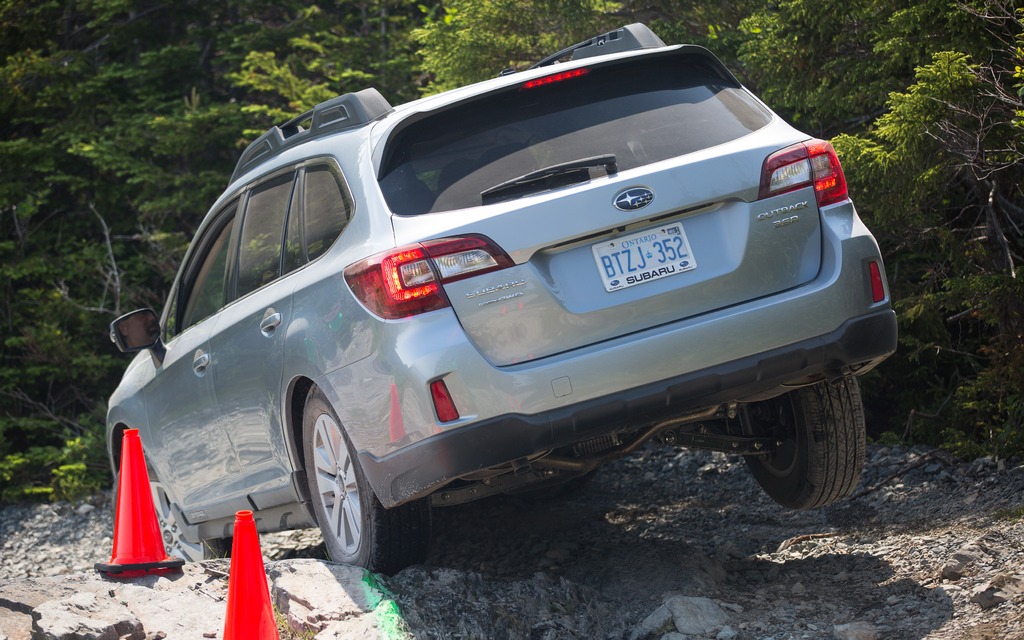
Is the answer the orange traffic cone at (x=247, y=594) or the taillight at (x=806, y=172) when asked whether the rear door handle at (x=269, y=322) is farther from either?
the taillight at (x=806, y=172)

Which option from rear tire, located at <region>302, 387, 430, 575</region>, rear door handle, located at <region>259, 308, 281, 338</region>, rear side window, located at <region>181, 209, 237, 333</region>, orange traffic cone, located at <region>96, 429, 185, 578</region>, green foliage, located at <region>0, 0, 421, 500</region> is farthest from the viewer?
green foliage, located at <region>0, 0, 421, 500</region>

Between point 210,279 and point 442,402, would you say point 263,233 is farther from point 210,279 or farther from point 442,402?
point 442,402

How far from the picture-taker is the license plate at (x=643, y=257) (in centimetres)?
412

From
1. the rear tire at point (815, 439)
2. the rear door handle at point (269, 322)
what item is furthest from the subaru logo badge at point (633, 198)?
the rear door handle at point (269, 322)

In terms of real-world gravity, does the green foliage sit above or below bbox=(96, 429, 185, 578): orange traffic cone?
above

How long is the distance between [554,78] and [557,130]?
243 millimetres

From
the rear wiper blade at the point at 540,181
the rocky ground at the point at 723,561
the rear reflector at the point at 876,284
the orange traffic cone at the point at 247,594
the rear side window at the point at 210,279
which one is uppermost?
the rear wiper blade at the point at 540,181

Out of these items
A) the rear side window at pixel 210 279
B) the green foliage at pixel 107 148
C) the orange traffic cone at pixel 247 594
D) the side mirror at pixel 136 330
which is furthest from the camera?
the green foliage at pixel 107 148

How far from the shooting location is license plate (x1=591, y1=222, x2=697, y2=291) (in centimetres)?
412

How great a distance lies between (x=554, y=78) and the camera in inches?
178

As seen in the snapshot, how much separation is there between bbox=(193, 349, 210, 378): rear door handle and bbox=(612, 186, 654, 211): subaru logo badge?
2.52m

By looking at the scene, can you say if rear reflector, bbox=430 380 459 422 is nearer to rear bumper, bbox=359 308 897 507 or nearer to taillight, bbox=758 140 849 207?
rear bumper, bbox=359 308 897 507

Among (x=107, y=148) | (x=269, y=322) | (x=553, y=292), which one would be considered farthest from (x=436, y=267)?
(x=107, y=148)

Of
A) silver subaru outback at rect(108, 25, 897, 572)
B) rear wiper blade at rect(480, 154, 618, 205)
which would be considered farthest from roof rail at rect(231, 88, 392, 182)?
rear wiper blade at rect(480, 154, 618, 205)
